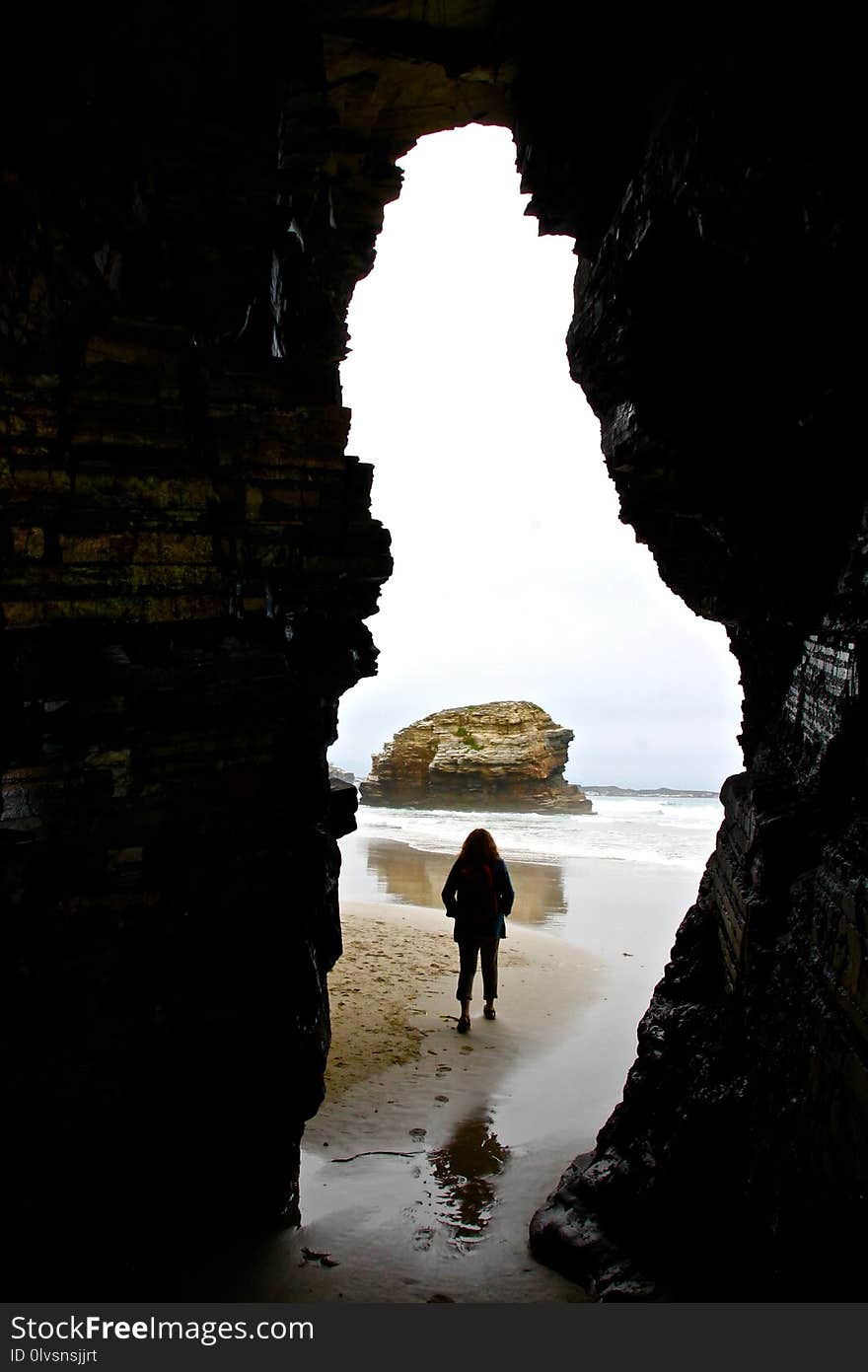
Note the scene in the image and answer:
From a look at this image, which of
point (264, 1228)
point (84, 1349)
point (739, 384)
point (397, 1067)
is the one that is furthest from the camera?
point (397, 1067)

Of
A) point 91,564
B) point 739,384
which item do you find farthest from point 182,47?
point 739,384

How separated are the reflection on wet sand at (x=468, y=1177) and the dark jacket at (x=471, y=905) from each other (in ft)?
7.72

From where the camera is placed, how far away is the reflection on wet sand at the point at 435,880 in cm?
1647

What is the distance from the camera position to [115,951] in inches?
161

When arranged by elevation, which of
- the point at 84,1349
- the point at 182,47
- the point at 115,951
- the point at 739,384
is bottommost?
the point at 84,1349

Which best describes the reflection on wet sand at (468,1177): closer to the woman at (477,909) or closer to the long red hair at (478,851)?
the woman at (477,909)

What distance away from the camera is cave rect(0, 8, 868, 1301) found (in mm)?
3744

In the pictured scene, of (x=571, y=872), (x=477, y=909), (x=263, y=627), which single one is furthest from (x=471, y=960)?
(x=571, y=872)

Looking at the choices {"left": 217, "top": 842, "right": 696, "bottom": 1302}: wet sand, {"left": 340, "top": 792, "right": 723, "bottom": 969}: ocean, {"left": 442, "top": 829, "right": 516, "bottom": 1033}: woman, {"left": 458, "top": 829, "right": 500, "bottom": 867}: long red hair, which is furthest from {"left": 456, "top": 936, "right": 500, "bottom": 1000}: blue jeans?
{"left": 340, "top": 792, "right": 723, "bottom": 969}: ocean

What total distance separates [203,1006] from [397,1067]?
3940 millimetres

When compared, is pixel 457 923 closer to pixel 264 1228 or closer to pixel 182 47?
pixel 264 1228

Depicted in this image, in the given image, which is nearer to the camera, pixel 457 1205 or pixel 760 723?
pixel 457 1205

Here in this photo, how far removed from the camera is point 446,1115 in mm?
6402

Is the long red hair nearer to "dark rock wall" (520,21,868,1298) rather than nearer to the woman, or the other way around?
the woman
